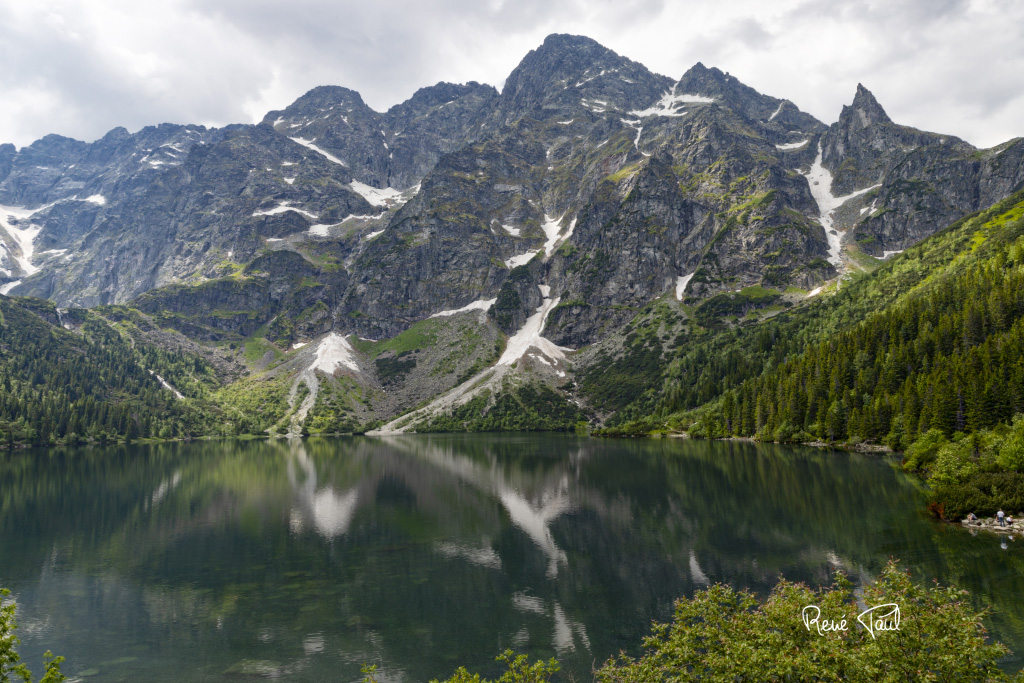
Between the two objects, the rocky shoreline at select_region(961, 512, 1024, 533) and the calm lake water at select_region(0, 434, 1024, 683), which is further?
the rocky shoreline at select_region(961, 512, 1024, 533)

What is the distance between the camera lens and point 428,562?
140 feet

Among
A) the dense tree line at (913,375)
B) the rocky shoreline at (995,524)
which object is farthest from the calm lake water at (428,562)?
the dense tree line at (913,375)

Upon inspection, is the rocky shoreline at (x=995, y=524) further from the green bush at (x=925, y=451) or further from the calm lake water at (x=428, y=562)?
the green bush at (x=925, y=451)

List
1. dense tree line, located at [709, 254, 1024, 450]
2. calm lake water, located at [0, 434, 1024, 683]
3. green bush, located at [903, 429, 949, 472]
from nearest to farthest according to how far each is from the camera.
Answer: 1. calm lake water, located at [0, 434, 1024, 683]
2. green bush, located at [903, 429, 949, 472]
3. dense tree line, located at [709, 254, 1024, 450]

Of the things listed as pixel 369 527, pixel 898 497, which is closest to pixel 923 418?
pixel 898 497

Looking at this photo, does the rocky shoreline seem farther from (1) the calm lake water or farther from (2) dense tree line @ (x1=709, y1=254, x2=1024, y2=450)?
(2) dense tree line @ (x1=709, y1=254, x2=1024, y2=450)
